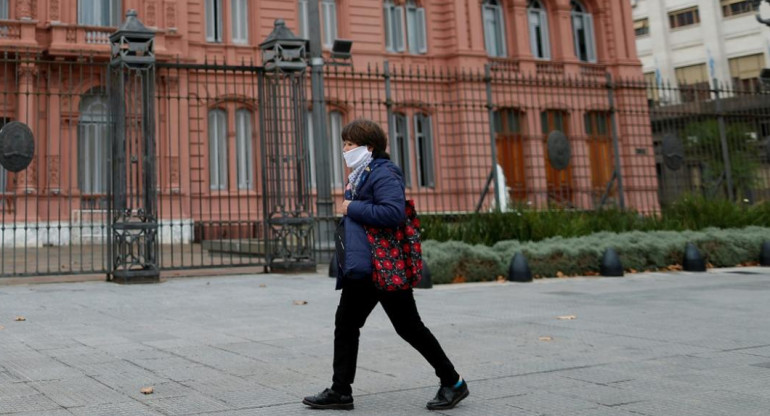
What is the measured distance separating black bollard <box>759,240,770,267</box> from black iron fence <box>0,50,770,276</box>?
2940 millimetres

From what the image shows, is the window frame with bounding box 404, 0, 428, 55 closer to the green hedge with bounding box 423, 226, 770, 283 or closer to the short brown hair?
the green hedge with bounding box 423, 226, 770, 283

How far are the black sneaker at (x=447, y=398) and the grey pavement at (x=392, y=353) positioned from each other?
3.0 inches

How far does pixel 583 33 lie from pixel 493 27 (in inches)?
172

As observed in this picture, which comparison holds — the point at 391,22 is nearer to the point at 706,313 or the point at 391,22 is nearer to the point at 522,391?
the point at 706,313

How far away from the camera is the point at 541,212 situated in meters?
12.6

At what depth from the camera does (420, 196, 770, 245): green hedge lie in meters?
11.9

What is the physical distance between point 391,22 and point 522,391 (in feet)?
77.4

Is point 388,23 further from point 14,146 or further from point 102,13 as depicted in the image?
point 14,146

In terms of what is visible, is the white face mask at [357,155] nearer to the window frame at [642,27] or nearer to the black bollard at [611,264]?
the black bollard at [611,264]

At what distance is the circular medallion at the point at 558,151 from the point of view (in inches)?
587

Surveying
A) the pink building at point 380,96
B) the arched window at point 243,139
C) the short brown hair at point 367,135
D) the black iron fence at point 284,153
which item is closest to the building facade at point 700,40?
the pink building at point 380,96

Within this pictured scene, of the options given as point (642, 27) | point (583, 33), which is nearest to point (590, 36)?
point (583, 33)

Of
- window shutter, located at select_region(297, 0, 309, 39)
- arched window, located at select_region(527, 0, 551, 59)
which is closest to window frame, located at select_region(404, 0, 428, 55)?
window shutter, located at select_region(297, 0, 309, 39)

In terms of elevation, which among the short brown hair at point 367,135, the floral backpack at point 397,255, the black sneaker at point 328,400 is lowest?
the black sneaker at point 328,400
